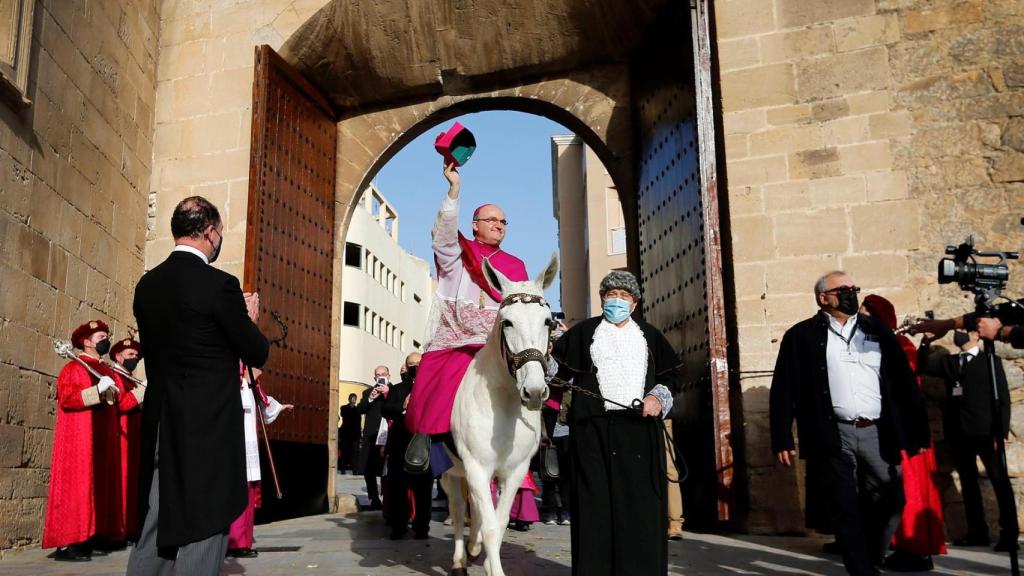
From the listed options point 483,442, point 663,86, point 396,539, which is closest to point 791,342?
point 483,442

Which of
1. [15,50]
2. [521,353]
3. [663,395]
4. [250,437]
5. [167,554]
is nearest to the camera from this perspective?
[167,554]

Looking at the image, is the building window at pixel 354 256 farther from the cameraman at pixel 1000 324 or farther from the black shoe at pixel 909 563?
the cameraman at pixel 1000 324

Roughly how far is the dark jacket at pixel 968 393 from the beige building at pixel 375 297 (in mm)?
28802

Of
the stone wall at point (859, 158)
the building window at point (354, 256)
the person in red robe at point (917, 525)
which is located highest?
the building window at point (354, 256)

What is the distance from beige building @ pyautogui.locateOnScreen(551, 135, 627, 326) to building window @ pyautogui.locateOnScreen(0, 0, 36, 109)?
1922cm

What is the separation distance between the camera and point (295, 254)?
28.6 feet

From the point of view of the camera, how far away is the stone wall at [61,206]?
19.6ft

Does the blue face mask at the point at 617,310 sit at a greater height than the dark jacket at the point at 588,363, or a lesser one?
greater

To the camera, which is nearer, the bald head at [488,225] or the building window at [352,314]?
the bald head at [488,225]

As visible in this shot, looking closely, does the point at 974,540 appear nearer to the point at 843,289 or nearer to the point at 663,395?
the point at 843,289

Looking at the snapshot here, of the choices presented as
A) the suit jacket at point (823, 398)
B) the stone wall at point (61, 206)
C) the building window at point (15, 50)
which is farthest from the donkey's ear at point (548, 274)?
the building window at point (15, 50)

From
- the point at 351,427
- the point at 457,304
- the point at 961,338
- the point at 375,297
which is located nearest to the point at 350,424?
the point at 351,427

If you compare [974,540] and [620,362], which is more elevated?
[620,362]

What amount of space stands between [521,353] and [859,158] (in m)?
4.44
